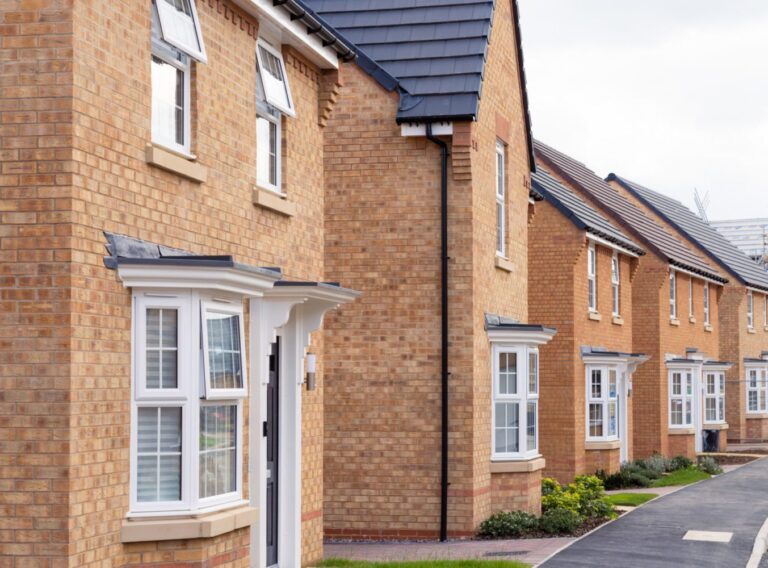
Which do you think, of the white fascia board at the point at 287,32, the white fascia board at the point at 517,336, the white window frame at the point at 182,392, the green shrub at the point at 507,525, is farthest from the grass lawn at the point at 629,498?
the white window frame at the point at 182,392

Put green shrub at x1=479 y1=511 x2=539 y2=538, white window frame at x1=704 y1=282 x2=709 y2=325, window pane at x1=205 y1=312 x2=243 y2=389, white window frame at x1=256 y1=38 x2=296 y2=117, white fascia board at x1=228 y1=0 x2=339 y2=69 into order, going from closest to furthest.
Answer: window pane at x1=205 y1=312 x2=243 y2=389
white fascia board at x1=228 y1=0 x2=339 y2=69
white window frame at x1=256 y1=38 x2=296 y2=117
green shrub at x1=479 y1=511 x2=539 y2=538
white window frame at x1=704 y1=282 x2=709 y2=325

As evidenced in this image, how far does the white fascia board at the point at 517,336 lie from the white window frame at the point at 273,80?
239 inches

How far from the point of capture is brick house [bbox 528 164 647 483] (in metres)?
26.3

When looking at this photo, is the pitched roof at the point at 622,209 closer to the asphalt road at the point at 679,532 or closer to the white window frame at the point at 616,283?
the white window frame at the point at 616,283

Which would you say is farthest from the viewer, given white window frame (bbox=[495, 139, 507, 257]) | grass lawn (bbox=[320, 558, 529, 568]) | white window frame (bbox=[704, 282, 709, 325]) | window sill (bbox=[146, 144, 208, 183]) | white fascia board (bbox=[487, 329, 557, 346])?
white window frame (bbox=[704, 282, 709, 325])

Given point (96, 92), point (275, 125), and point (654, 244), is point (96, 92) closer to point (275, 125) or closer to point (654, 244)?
point (275, 125)

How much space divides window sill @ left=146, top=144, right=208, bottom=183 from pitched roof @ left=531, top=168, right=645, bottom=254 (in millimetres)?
15493

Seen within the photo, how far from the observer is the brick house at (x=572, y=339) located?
26281 mm

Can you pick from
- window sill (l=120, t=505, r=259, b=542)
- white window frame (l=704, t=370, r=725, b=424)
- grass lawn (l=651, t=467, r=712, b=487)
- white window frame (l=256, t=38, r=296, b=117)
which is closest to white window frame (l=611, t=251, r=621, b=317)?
grass lawn (l=651, t=467, r=712, b=487)

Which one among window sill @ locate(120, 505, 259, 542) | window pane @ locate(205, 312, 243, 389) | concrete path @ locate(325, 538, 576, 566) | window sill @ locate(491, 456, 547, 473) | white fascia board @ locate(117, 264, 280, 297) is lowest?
concrete path @ locate(325, 538, 576, 566)

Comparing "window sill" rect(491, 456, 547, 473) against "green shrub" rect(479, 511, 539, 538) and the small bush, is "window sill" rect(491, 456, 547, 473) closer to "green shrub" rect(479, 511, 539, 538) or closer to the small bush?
"green shrub" rect(479, 511, 539, 538)

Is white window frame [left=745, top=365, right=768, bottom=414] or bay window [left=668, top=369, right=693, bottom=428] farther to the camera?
white window frame [left=745, top=365, right=768, bottom=414]

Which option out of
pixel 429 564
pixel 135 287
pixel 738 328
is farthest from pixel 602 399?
pixel 738 328

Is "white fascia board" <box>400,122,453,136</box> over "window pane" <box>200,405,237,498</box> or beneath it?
over
